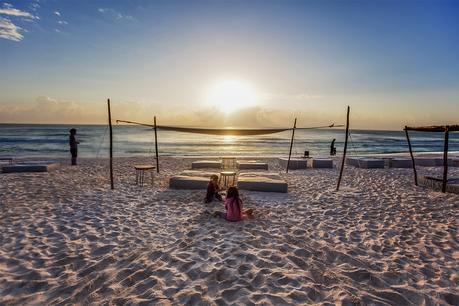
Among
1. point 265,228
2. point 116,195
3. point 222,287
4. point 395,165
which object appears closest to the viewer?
point 222,287

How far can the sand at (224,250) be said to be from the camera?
373 centimetres

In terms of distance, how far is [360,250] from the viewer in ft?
16.8

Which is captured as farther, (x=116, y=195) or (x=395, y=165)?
(x=395, y=165)

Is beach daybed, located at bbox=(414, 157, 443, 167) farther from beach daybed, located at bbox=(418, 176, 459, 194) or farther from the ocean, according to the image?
the ocean

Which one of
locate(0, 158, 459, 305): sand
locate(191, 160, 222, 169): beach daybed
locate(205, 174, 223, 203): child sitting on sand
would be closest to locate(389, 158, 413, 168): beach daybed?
locate(0, 158, 459, 305): sand

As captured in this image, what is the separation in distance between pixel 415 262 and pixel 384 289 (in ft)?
4.09

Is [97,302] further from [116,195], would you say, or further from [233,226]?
[116,195]

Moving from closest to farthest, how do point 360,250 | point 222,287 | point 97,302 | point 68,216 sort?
1. point 97,302
2. point 222,287
3. point 360,250
4. point 68,216

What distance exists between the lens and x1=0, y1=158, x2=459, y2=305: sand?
3.73 m

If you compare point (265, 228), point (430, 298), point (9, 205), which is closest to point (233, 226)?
point (265, 228)

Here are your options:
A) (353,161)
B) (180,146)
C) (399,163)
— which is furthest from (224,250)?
(180,146)

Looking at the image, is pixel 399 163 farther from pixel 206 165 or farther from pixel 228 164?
pixel 206 165

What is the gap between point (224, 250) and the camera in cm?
498

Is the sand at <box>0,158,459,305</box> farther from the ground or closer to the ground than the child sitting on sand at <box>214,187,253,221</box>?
→ closer to the ground
